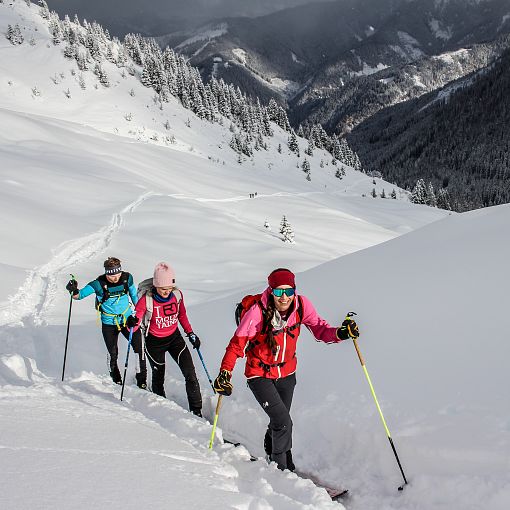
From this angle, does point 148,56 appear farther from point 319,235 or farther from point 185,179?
point 319,235

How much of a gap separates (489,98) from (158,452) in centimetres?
21984

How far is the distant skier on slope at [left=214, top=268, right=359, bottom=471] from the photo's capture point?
13.5 ft

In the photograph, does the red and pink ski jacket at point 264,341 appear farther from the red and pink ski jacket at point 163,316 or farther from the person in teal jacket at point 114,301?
the person in teal jacket at point 114,301

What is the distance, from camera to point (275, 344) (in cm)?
421

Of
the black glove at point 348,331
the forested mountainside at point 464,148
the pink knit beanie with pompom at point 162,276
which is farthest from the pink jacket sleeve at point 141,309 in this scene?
the forested mountainside at point 464,148

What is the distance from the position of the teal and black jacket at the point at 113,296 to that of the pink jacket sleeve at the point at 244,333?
3.00 m

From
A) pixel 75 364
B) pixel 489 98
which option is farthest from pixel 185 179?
pixel 489 98

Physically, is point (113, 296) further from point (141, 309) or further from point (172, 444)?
point (172, 444)

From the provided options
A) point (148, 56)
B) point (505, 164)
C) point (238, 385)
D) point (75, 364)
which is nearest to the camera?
point (238, 385)

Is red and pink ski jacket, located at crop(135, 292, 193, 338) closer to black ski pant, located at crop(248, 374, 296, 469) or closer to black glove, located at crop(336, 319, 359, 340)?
black ski pant, located at crop(248, 374, 296, 469)

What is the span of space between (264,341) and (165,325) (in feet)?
7.00

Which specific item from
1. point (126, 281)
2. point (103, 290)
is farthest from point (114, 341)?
point (126, 281)

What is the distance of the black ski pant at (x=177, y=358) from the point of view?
235 inches

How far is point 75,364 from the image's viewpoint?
7895mm
